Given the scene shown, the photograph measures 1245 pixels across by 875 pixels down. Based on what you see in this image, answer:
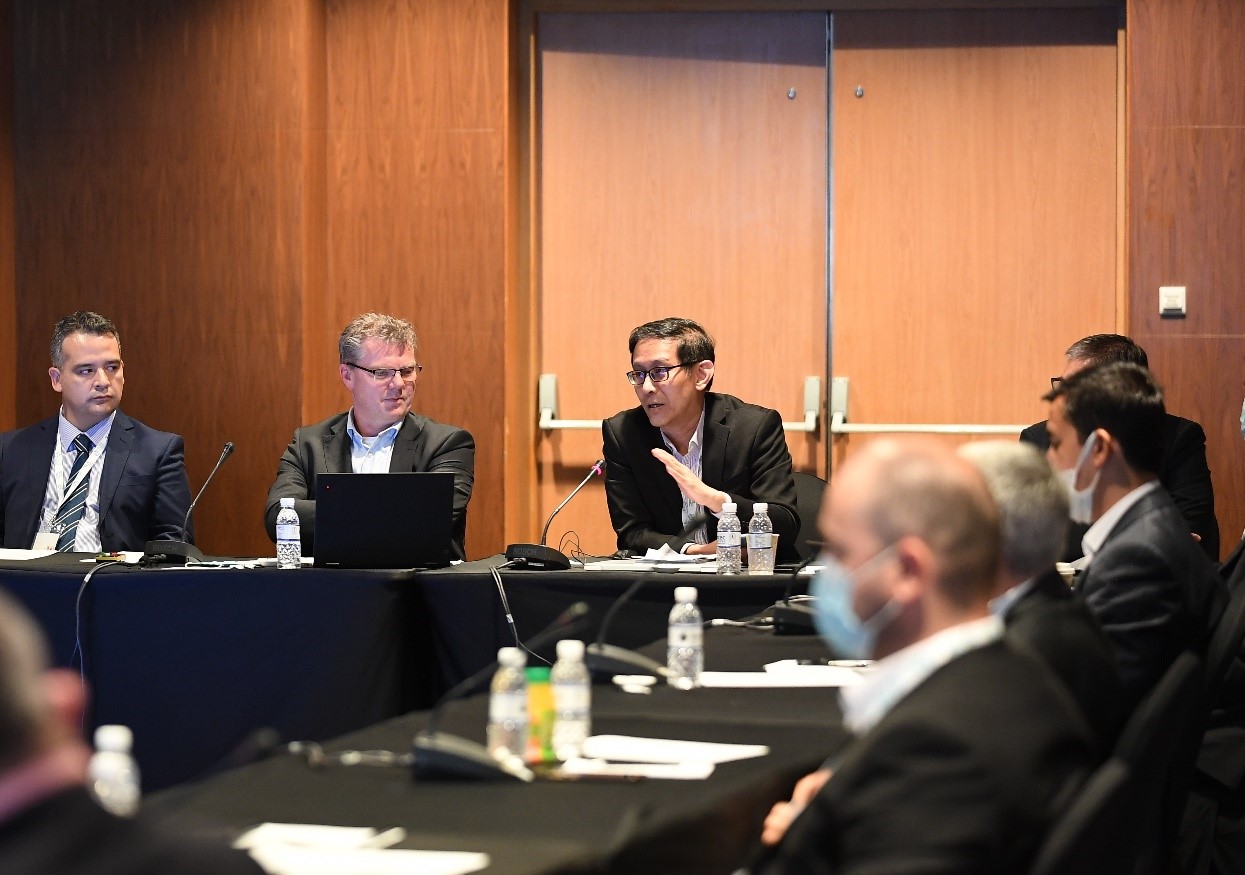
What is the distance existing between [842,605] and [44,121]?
17.3 ft

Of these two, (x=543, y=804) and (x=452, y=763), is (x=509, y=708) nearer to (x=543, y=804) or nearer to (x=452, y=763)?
(x=452, y=763)

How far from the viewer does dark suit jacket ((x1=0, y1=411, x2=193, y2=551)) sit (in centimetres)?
494

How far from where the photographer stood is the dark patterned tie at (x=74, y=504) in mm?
4910

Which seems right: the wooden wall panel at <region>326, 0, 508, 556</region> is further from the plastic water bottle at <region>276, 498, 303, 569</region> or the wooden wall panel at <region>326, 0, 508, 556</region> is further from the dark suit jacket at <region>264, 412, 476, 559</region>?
the plastic water bottle at <region>276, 498, 303, 569</region>

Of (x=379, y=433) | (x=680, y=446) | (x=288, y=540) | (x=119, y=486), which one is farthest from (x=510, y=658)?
(x=119, y=486)

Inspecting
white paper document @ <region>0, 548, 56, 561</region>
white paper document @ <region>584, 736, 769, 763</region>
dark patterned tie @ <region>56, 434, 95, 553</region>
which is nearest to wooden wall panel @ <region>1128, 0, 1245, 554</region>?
dark patterned tie @ <region>56, 434, 95, 553</region>

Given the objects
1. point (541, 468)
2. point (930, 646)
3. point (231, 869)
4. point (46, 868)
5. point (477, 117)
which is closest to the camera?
point (46, 868)

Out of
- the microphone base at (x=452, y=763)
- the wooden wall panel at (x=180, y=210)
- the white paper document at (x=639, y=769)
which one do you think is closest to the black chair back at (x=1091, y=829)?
the white paper document at (x=639, y=769)

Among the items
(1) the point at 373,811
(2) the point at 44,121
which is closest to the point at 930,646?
(1) the point at 373,811

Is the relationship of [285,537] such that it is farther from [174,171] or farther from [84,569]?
[174,171]

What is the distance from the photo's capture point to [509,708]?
80.7 inches

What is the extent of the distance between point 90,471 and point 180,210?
1432 millimetres

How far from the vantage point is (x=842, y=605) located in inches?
67.0

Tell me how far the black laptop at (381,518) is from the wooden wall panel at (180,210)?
6.59 ft
